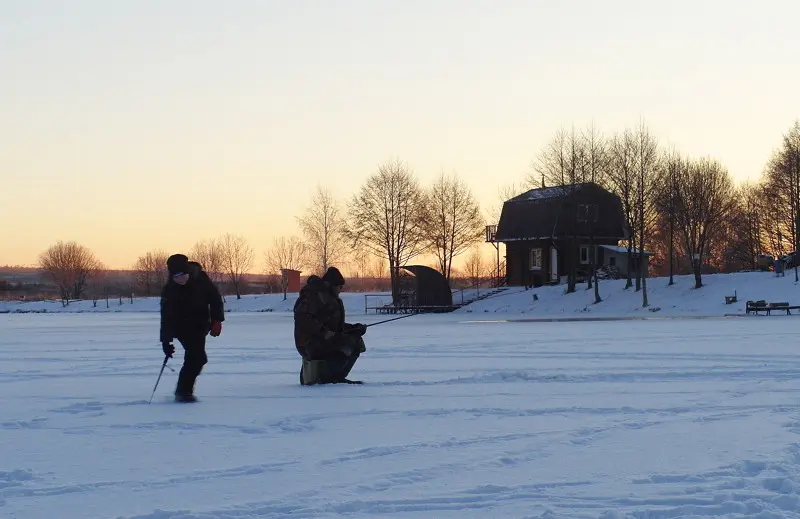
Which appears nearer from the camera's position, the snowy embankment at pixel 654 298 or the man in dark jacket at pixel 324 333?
the man in dark jacket at pixel 324 333

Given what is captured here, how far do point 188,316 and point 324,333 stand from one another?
6.11 feet

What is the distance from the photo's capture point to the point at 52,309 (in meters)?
82.7

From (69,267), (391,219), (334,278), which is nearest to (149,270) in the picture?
(69,267)

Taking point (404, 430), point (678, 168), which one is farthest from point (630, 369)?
point (678, 168)

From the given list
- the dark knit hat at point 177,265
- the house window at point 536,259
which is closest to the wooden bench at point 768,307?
Answer: the house window at point 536,259

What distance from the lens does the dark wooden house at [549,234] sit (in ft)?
199

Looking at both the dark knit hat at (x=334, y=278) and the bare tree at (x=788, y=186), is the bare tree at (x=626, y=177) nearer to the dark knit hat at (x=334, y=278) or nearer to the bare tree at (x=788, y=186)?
the bare tree at (x=788, y=186)

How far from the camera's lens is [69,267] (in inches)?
4660

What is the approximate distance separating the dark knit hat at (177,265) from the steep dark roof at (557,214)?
1867 inches

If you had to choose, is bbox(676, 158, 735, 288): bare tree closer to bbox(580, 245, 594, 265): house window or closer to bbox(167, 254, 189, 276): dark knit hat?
bbox(580, 245, 594, 265): house window

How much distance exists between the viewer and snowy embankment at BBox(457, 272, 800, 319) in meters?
46.1

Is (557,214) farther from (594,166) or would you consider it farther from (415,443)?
(415,443)

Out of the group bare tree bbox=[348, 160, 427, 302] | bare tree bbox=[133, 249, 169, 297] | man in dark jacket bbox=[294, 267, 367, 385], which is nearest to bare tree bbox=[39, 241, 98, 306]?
bare tree bbox=[133, 249, 169, 297]

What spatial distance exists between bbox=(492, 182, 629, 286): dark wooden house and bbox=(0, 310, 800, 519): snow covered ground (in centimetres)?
4665
